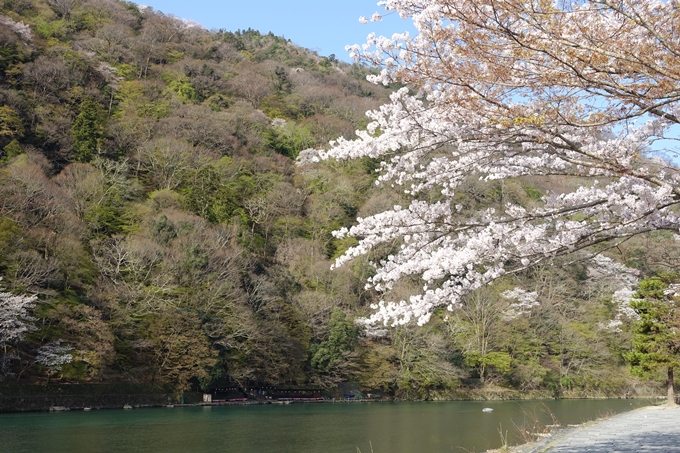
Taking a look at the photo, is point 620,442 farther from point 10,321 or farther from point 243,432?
point 10,321

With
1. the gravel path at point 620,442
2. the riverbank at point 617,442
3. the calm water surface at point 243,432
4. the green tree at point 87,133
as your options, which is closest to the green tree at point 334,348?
the calm water surface at point 243,432

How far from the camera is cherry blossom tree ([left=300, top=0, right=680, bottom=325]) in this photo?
8.98ft

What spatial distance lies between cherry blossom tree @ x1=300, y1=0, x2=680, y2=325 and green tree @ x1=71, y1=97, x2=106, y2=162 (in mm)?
27443

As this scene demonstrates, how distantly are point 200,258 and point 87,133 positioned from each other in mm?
11330

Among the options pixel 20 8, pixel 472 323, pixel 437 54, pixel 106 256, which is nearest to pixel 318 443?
pixel 437 54

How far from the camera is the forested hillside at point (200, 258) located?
1934 centimetres

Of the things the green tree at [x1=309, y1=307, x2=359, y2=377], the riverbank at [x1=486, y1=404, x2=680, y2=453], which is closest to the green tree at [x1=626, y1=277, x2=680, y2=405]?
the riverbank at [x1=486, y1=404, x2=680, y2=453]

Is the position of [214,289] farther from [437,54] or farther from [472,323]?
[437,54]

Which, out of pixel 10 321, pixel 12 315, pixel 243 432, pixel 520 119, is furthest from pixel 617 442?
pixel 12 315

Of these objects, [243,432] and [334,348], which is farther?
[334,348]

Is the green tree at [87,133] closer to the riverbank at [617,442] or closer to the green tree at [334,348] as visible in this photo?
the green tree at [334,348]

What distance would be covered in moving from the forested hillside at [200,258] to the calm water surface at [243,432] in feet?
11.4

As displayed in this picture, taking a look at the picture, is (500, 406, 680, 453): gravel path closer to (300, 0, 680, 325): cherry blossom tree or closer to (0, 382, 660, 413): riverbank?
(300, 0, 680, 325): cherry blossom tree

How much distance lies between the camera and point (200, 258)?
2314 centimetres
